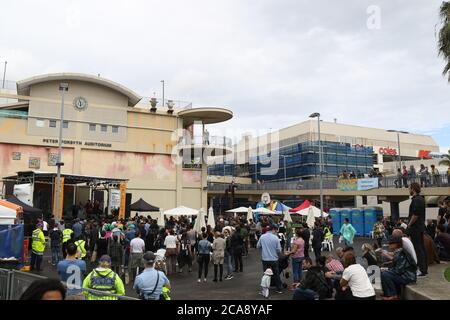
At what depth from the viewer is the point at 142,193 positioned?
3791 cm

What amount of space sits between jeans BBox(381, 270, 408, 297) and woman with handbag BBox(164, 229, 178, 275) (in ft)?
27.7

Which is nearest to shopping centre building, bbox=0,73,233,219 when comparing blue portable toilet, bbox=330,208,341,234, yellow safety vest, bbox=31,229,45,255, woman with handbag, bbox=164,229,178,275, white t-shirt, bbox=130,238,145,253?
blue portable toilet, bbox=330,208,341,234

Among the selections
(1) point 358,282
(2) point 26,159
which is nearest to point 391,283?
(1) point 358,282

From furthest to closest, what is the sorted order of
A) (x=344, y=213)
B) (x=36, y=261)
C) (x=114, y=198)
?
(x=344, y=213)
(x=114, y=198)
(x=36, y=261)

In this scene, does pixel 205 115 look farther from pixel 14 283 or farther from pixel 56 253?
pixel 14 283

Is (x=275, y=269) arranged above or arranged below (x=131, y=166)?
below

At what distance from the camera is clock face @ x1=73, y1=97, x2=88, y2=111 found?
35969mm

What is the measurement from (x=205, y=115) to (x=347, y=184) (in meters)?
15.7

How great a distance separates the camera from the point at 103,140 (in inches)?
1442

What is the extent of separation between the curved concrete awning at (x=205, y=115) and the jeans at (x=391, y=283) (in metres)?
33.2

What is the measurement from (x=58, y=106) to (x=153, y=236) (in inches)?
970

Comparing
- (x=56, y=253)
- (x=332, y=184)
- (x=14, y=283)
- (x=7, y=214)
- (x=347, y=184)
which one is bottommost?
(x=56, y=253)

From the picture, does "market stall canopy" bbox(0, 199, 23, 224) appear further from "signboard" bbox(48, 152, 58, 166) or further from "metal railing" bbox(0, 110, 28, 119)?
"metal railing" bbox(0, 110, 28, 119)
